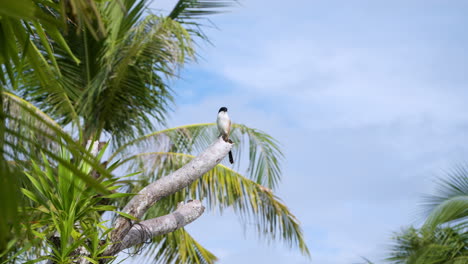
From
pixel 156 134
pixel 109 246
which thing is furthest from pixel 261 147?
pixel 109 246

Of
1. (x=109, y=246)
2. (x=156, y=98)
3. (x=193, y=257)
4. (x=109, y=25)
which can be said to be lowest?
(x=109, y=246)

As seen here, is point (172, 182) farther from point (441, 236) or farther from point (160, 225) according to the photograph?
point (441, 236)

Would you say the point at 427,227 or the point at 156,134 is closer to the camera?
the point at 427,227

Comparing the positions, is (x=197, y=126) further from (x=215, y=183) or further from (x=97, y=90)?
(x=97, y=90)

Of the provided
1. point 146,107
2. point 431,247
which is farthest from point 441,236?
point 146,107

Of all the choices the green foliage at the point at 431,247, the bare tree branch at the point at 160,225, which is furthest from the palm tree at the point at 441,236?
the bare tree branch at the point at 160,225

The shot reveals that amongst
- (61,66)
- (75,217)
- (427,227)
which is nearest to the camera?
(75,217)

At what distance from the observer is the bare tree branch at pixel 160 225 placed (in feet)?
15.0

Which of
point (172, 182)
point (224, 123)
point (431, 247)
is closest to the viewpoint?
point (172, 182)

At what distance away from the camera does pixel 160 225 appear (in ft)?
15.5

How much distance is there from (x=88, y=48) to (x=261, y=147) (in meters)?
3.44

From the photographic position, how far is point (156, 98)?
10.2m

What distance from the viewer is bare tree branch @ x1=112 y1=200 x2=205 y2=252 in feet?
15.0

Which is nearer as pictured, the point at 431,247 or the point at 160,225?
the point at 160,225
